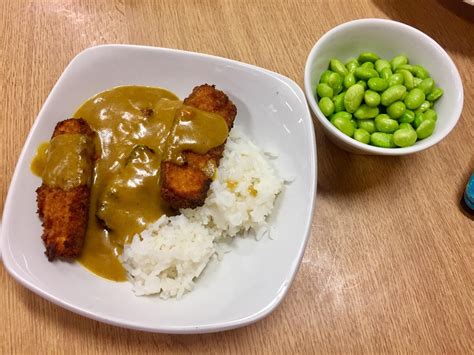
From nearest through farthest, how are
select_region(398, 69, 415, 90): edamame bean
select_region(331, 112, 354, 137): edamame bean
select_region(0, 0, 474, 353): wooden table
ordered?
select_region(0, 0, 474, 353): wooden table, select_region(331, 112, 354, 137): edamame bean, select_region(398, 69, 415, 90): edamame bean

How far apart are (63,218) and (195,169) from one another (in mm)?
552

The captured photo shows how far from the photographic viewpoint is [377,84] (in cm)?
191

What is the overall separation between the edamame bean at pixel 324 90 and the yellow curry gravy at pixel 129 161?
1.48 feet

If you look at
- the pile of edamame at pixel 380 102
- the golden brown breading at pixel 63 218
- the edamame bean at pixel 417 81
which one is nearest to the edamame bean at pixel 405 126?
the pile of edamame at pixel 380 102

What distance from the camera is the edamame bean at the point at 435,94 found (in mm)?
1967

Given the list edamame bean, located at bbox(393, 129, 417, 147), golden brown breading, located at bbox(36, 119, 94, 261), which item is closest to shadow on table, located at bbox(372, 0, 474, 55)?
edamame bean, located at bbox(393, 129, 417, 147)

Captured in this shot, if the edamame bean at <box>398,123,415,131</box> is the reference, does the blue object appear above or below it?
below

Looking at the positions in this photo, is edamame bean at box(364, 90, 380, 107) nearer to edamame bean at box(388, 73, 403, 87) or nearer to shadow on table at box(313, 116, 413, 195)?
edamame bean at box(388, 73, 403, 87)

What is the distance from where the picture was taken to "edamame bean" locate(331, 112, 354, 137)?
1854 mm

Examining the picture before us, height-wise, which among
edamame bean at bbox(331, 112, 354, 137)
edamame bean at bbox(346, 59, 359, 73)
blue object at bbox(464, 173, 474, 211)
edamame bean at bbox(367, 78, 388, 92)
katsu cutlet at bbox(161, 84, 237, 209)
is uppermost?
edamame bean at bbox(367, 78, 388, 92)

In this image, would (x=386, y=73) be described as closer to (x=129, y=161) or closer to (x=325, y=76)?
(x=325, y=76)

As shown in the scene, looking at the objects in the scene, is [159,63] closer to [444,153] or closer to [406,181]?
[406,181]

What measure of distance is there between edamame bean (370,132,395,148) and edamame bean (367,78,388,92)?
0.21 m

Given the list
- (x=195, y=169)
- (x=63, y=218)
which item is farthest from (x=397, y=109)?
(x=63, y=218)
